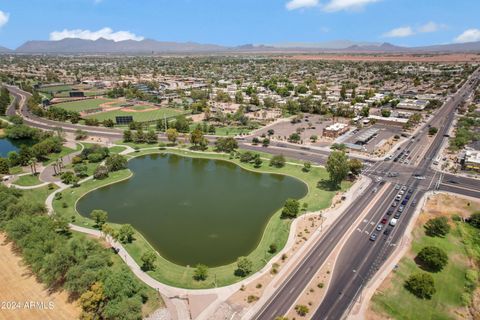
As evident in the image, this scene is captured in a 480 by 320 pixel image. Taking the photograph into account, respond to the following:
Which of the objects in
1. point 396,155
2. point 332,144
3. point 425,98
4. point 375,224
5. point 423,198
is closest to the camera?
point 375,224

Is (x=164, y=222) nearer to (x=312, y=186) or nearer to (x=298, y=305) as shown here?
(x=298, y=305)

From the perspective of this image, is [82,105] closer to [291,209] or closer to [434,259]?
[291,209]

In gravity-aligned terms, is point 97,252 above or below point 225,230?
above

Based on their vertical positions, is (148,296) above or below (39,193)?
below

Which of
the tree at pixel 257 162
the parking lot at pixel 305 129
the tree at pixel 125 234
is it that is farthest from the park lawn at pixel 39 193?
the parking lot at pixel 305 129

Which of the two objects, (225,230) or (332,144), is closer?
(225,230)

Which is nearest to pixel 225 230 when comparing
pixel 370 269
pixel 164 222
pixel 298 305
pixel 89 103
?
pixel 164 222

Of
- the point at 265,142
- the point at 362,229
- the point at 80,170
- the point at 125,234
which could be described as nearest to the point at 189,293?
the point at 125,234
